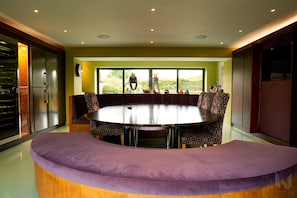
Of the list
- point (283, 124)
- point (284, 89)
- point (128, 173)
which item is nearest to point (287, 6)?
point (284, 89)

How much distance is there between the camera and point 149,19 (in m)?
3.89

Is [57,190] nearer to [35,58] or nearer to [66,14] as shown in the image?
[66,14]

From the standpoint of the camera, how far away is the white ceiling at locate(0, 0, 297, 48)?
3.19 m

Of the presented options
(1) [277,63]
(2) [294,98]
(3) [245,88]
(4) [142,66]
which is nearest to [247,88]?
(3) [245,88]

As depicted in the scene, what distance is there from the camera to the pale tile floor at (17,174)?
2297 mm

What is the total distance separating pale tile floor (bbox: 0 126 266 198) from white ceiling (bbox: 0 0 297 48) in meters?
2.35

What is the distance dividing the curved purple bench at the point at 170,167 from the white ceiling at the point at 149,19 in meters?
2.26

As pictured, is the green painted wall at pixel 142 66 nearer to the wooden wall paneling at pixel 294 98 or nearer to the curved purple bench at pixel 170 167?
the wooden wall paneling at pixel 294 98

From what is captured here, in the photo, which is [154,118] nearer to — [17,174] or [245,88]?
[17,174]

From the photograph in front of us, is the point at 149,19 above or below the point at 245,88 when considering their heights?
above

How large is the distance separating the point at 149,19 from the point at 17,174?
3165mm

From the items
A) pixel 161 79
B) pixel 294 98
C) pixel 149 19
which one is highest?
pixel 149 19

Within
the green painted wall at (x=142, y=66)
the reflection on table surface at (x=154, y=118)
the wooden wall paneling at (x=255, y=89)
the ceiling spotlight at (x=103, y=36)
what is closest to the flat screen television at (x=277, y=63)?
the wooden wall paneling at (x=255, y=89)

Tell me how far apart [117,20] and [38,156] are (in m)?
2.95
